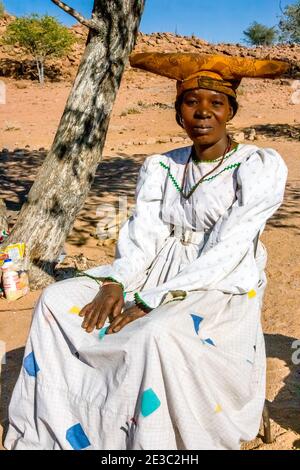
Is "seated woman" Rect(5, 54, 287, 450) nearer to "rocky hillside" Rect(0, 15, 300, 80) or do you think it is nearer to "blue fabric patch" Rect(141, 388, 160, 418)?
"blue fabric patch" Rect(141, 388, 160, 418)

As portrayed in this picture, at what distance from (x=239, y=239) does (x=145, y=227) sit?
534 mm

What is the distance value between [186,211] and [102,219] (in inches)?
155

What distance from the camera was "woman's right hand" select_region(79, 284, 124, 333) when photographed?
7.52 feet

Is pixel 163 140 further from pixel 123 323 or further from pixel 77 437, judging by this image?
pixel 77 437

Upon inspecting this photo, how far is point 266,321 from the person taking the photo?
405 cm

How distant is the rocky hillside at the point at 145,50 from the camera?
2273cm

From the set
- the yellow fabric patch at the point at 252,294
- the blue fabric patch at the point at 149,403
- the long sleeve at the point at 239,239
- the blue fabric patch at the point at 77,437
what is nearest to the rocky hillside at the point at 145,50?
the long sleeve at the point at 239,239

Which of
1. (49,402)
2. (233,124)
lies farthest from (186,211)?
(233,124)

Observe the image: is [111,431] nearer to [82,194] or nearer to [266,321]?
[266,321]

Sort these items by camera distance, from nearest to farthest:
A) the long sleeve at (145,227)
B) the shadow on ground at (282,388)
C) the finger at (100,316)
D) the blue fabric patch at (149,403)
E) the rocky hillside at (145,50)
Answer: the blue fabric patch at (149,403), the finger at (100,316), the long sleeve at (145,227), the shadow on ground at (282,388), the rocky hillside at (145,50)

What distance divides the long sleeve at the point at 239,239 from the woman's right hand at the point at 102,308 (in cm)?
13

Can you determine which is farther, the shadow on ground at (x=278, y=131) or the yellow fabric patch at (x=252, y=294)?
the shadow on ground at (x=278, y=131)

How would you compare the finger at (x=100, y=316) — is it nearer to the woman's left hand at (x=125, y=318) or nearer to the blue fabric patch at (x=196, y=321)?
the woman's left hand at (x=125, y=318)

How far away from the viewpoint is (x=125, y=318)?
7.42 feet
